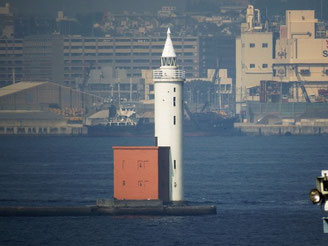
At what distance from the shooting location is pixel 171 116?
53.2 m

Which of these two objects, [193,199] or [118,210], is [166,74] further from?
[193,199]

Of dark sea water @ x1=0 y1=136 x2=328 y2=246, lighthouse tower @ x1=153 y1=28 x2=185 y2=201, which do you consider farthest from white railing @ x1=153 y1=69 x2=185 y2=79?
dark sea water @ x1=0 y1=136 x2=328 y2=246

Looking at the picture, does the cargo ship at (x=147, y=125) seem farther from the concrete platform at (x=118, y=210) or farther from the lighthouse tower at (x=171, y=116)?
the lighthouse tower at (x=171, y=116)

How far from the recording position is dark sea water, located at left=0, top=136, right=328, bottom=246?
51.0 m

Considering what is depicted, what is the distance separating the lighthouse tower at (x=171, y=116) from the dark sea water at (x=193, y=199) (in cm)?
205

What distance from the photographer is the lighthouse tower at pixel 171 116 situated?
53.2m

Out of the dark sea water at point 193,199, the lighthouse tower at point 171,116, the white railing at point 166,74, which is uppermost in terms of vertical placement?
the white railing at point 166,74

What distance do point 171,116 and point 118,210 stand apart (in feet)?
15.4

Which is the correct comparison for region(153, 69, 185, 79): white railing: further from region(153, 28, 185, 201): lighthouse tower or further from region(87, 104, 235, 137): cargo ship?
region(87, 104, 235, 137): cargo ship

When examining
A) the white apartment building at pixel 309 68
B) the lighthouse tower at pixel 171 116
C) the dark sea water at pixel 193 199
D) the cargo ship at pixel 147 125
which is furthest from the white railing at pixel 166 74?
the white apartment building at pixel 309 68

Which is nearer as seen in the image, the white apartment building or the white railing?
the white railing

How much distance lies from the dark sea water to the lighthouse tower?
2.05 meters

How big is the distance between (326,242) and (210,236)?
4.61 metres

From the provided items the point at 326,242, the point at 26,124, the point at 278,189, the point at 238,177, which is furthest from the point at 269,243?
the point at 26,124
